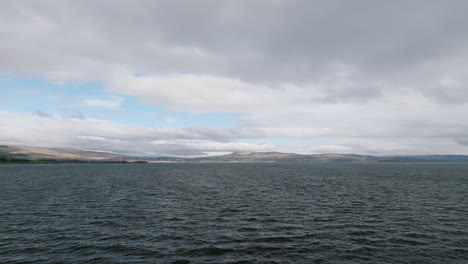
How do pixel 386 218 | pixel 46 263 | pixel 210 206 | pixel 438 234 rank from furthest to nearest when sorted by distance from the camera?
pixel 210 206, pixel 386 218, pixel 438 234, pixel 46 263

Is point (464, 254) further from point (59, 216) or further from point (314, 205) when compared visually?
point (59, 216)

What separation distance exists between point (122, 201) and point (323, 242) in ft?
166

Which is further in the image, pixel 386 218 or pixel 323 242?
pixel 386 218

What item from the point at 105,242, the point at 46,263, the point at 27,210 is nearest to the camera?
the point at 46,263

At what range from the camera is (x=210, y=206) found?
58.2 metres

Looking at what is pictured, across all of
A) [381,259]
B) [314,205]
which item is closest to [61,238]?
[381,259]

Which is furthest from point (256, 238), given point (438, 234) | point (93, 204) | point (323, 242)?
point (93, 204)

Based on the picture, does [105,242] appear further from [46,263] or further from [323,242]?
[323,242]

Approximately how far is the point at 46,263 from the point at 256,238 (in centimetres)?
2580

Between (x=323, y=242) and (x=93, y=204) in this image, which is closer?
(x=323, y=242)

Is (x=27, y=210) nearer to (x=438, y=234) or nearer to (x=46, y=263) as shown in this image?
(x=46, y=263)

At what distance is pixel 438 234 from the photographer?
3812cm

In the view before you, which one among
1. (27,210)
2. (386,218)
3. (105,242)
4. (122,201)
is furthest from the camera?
(122,201)

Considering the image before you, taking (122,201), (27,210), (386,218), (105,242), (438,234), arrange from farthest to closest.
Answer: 1. (122,201)
2. (27,210)
3. (386,218)
4. (438,234)
5. (105,242)
